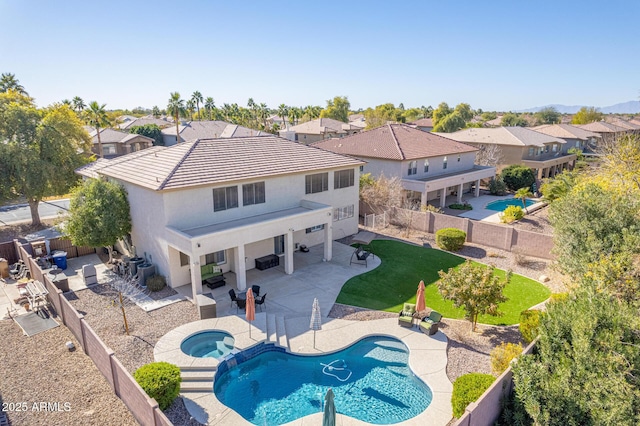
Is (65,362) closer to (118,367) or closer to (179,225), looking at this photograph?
(118,367)

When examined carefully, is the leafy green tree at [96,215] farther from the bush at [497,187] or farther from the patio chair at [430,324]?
the bush at [497,187]

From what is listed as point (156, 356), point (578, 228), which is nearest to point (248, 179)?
point (156, 356)

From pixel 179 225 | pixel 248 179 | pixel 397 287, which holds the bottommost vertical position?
pixel 397 287

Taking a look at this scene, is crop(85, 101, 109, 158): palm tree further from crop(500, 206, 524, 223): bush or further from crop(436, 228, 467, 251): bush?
crop(500, 206, 524, 223): bush

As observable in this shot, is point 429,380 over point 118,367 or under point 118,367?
under

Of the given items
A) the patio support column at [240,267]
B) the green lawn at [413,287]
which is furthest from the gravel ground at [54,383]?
the green lawn at [413,287]

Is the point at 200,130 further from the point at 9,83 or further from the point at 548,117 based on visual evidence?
the point at 548,117

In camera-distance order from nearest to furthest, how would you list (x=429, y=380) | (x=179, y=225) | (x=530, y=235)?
(x=429, y=380) → (x=179, y=225) → (x=530, y=235)
